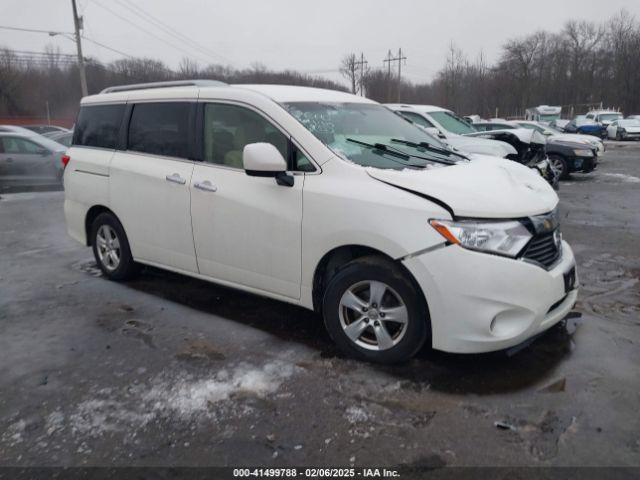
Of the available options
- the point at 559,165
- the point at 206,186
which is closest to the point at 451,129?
the point at 559,165

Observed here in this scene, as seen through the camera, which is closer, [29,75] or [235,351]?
[235,351]

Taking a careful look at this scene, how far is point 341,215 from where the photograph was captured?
11.1 feet

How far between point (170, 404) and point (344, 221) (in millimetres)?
1568

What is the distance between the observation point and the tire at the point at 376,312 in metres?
3.24

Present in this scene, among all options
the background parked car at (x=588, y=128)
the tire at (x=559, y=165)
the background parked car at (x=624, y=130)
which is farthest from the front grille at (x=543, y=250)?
the background parked car at (x=624, y=130)

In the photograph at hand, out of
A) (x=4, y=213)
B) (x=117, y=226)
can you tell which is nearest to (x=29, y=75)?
(x=4, y=213)

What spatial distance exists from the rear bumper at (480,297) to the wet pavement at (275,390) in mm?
330

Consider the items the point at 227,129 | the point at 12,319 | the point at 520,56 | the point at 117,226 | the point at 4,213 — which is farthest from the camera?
the point at 520,56

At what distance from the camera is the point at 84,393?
3.23 metres

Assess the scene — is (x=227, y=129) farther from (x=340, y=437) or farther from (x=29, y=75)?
(x=29, y=75)

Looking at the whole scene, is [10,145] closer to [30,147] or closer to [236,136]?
[30,147]

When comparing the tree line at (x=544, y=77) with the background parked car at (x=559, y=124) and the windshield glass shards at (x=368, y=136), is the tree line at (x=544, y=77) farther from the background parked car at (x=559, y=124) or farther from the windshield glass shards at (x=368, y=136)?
the windshield glass shards at (x=368, y=136)

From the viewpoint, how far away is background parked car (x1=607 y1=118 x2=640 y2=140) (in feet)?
103

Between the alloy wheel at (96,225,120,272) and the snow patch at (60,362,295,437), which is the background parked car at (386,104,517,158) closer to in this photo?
the alloy wheel at (96,225,120,272)
